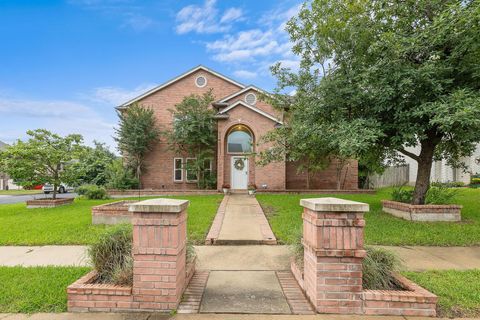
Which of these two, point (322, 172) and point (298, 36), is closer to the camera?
point (298, 36)

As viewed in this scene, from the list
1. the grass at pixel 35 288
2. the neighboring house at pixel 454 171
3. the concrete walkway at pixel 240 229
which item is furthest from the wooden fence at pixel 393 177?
the grass at pixel 35 288

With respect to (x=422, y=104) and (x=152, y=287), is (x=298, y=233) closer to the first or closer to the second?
(x=152, y=287)

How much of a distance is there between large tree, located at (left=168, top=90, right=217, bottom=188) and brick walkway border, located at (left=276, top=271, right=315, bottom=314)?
13688 millimetres

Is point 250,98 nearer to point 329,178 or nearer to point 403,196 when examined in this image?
point 329,178

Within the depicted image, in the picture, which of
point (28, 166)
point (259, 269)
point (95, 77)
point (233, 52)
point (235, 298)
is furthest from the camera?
point (95, 77)

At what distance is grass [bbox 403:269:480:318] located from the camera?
10.2 ft

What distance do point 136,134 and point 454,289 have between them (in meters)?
17.3

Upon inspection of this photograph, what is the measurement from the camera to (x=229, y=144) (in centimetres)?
1761

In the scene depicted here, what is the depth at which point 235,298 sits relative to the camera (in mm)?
3383

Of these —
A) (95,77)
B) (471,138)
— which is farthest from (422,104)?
(95,77)

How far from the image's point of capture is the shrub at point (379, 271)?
3405 millimetres

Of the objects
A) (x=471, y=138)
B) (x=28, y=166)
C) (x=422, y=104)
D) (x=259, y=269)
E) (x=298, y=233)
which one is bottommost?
(x=259, y=269)

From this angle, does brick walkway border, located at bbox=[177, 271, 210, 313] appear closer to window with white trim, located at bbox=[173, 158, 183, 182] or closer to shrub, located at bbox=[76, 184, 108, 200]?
shrub, located at bbox=[76, 184, 108, 200]

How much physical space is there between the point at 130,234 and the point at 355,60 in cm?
843
